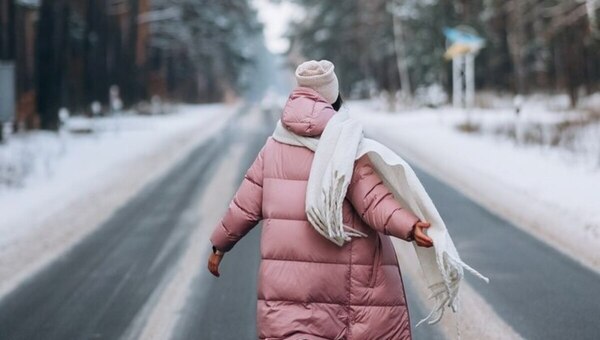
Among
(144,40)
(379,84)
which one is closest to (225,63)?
(379,84)

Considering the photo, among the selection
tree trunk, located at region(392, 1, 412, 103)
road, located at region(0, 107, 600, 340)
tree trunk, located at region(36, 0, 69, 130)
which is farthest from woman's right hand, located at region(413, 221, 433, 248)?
tree trunk, located at region(392, 1, 412, 103)

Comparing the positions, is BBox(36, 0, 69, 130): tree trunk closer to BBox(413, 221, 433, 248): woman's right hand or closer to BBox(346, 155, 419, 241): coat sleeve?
BBox(346, 155, 419, 241): coat sleeve

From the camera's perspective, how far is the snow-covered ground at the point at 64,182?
983 cm

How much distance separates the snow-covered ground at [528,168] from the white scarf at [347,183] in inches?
198

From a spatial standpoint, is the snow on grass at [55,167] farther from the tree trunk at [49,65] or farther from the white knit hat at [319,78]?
the white knit hat at [319,78]

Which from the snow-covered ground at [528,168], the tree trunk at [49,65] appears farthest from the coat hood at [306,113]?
the tree trunk at [49,65]

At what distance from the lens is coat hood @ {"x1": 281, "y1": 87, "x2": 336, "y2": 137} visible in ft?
11.8

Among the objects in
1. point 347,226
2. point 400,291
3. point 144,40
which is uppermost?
point 144,40

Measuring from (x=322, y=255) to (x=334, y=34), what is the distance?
61.0 metres

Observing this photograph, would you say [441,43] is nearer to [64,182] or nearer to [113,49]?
[113,49]

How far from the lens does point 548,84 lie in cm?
4791

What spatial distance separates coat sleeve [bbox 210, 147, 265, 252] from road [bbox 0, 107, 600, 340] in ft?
6.98

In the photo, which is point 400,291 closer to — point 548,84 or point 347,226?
point 347,226

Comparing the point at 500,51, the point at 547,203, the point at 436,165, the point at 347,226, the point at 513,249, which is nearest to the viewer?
the point at 347,226
